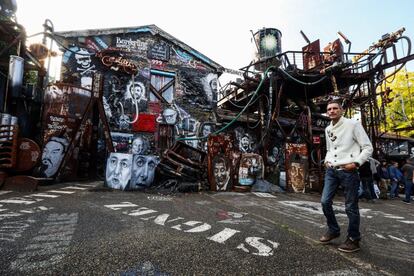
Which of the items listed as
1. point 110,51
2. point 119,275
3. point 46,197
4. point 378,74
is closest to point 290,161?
point 378,74

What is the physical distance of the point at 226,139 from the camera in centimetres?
912

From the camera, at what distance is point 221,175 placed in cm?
855

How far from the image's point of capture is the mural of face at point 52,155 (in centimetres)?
895

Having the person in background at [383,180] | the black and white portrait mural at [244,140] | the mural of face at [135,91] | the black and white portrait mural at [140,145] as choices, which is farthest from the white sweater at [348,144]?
the black and white portrait mural at [244,140]

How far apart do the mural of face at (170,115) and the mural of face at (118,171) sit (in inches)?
236

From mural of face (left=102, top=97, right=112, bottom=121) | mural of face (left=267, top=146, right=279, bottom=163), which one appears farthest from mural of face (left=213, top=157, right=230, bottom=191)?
mural of face (left=267, top=146, right=279, bottom=163)

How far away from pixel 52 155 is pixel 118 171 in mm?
3145

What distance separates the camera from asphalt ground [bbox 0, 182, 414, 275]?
7.32 ft

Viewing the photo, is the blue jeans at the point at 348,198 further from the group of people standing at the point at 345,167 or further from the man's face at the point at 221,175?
the man's face at the point at 221,175

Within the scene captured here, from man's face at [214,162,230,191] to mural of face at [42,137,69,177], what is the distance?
5713 millimetres

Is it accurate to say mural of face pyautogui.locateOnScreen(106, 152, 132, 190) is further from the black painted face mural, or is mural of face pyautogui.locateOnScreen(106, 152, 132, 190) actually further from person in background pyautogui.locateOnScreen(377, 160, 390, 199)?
person in background pyautogui.locateOnScreen(377, 160, 390, 199)

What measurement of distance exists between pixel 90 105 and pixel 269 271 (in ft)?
28.4

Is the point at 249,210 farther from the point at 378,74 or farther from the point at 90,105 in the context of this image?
the point at 378,74

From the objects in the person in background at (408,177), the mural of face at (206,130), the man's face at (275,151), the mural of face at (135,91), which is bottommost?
the person in background at (408,177)
